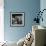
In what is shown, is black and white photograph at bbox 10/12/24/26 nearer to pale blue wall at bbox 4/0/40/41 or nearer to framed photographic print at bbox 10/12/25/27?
framed photographic print at bbox 10/12/25/27

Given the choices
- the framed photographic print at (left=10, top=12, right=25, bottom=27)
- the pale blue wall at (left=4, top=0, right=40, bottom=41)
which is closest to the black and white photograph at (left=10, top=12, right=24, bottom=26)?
the framed photographic print at (left=10, top=12, right=25, bottom=27)

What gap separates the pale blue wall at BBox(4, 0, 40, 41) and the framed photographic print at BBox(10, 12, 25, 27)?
4.8 inches

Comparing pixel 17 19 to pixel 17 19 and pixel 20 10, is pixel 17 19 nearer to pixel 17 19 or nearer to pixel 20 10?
pixel 17 19

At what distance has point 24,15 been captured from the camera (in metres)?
5.78

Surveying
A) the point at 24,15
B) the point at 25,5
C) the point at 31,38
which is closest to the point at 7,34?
the point at 24,15

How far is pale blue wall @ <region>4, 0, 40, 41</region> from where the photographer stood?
5.75 metres

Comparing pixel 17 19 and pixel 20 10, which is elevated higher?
pixel 20 10

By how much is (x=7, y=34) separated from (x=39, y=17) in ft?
4.87

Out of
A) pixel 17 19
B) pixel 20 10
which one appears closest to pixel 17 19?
pixel 17 19

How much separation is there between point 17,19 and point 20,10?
39 centimetres

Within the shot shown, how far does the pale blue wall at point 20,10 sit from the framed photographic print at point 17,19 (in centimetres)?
12

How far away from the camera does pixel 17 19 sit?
5.82m

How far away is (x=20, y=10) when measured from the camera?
18.9 ft

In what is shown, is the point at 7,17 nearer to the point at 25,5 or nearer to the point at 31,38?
the point at 25,5
